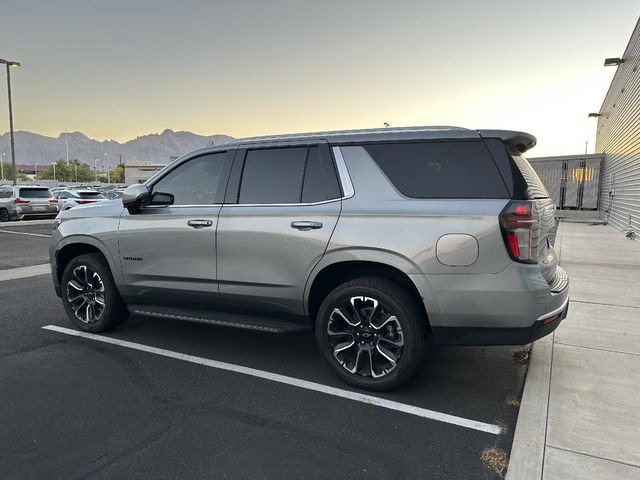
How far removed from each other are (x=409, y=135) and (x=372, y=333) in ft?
5.03

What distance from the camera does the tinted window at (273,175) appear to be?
3760mm

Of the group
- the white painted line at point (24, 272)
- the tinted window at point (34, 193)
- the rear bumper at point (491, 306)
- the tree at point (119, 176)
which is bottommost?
the white painted line at point (24, 272)

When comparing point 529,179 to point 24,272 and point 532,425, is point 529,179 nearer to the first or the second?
point 532,425

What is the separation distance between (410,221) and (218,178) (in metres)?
1.90

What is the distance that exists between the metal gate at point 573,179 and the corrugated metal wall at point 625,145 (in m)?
1.16

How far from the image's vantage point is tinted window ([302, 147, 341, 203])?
356 cm

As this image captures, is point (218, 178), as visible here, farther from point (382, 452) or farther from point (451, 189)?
point (382, 452)

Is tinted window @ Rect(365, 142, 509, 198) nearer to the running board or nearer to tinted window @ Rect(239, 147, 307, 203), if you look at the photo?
tinted window @ Rect(239, 147, 307, 203)

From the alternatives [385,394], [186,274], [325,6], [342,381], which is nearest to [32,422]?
[186,274]

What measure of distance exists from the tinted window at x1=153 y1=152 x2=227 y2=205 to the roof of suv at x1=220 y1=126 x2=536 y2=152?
1.73ft

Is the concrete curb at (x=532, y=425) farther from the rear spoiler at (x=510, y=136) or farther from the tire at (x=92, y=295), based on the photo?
the tire at (x=92, y=295)

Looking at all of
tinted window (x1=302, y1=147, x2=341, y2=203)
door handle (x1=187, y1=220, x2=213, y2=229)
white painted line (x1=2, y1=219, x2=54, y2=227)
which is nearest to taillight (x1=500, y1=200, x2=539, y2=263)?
tinted window (x1=302, y1=147, x2=341, y2=203)

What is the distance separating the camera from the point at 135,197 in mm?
4258

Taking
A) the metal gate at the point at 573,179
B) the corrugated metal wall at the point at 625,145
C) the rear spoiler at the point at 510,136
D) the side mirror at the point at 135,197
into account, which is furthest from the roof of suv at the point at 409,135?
the metal gate at the point at 573,179
